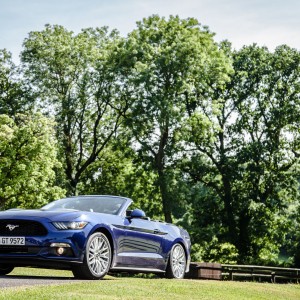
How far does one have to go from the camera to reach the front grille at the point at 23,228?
10969mm

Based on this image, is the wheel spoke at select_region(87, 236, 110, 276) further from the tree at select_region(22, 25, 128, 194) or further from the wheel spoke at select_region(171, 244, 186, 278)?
the tree at select_region(22, 25, 128, 194)

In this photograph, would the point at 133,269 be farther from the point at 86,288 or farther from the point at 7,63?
the point at 7,63

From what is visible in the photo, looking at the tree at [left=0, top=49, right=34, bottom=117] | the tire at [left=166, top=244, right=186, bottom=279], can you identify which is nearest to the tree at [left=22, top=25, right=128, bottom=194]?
the tree at [left=0, top=49, right=34, bottom=117]

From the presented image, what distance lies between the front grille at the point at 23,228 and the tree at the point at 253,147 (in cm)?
2952

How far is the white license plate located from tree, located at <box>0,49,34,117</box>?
35279mm

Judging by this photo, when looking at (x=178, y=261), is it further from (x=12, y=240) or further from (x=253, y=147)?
(x=253, y=147)

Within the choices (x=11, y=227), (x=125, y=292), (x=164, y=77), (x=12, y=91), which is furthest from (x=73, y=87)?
(x=125, y=292)

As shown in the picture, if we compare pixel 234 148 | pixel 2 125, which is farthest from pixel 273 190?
pixel 2 125

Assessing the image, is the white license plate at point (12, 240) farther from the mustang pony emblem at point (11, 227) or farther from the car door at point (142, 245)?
the car door at point (142, 245)

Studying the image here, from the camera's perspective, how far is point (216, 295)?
34.3ft

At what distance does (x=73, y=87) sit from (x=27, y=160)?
880 cm

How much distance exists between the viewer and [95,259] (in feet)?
36.9

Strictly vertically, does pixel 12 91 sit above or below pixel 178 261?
above

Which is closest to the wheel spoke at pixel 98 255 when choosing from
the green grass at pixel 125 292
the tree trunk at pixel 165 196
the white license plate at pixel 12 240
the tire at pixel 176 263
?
the green grass at pixel 125 292
